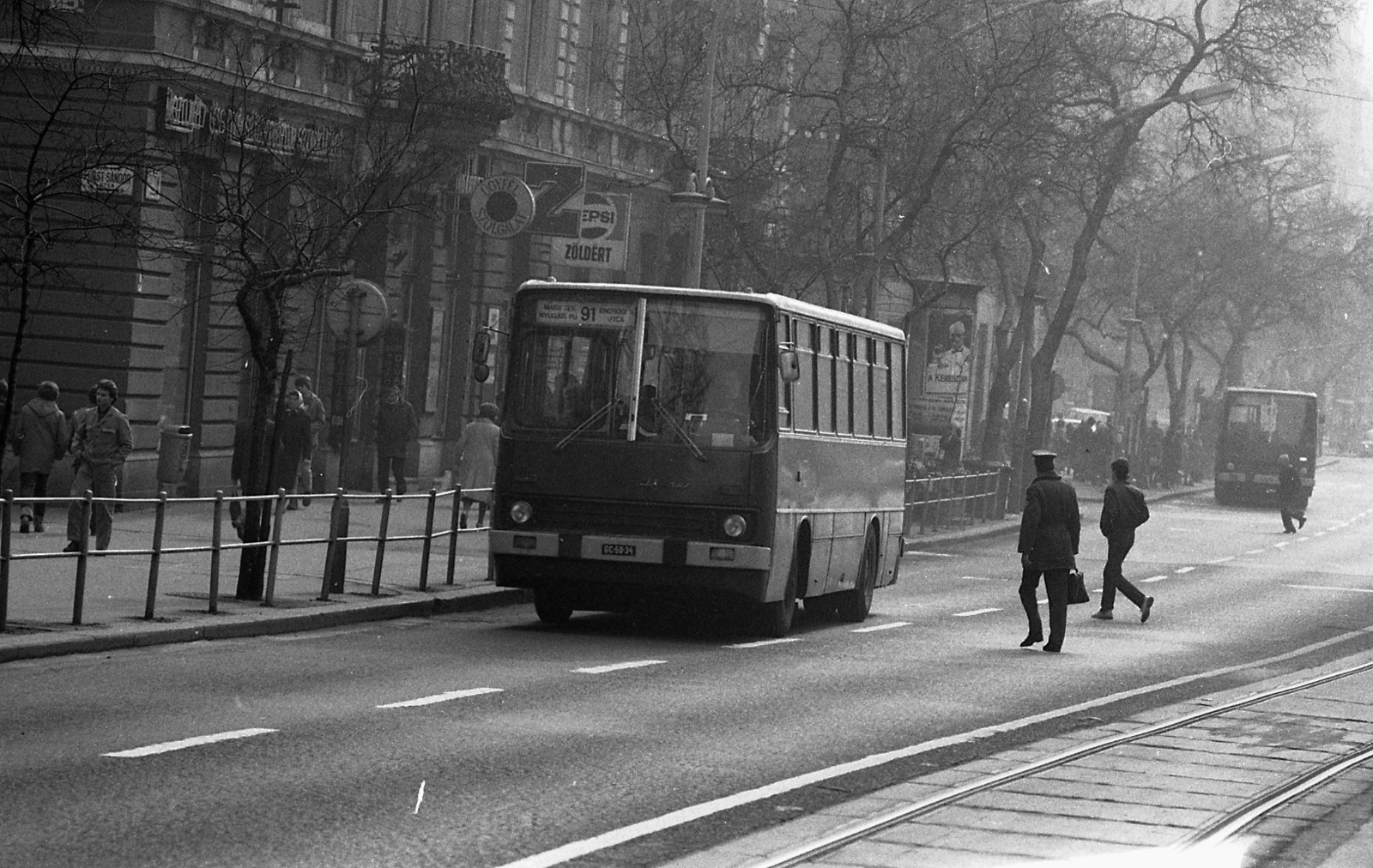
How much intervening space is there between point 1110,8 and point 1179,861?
133 feet

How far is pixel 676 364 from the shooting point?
19.5m

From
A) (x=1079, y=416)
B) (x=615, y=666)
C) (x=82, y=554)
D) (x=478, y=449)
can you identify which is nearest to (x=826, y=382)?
(x=615, y=666)

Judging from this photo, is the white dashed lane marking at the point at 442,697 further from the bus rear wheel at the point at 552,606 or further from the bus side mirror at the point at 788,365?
the bus side mirror at the point at 788,365

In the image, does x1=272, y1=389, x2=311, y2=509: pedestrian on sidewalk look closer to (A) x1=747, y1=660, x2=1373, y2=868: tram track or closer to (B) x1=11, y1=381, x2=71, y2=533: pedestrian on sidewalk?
(B) x1=11, y1=381, x2=71, y2=533: pedestrian on sidewalk

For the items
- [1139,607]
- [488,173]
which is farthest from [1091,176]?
[1139,607]

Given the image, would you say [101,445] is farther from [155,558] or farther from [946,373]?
[946,373]

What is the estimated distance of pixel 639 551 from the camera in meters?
19.1

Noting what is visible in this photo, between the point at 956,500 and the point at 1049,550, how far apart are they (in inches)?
936

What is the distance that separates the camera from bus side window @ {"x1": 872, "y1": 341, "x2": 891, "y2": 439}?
77.7 feet

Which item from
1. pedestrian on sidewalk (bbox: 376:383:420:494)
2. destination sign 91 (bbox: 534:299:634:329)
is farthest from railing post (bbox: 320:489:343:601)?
pedestrian on sidewalk (bbox: 376:383:420:494)

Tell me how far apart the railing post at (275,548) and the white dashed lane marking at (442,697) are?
5.07m

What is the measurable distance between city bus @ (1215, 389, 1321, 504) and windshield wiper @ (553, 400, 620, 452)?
52.5 meters

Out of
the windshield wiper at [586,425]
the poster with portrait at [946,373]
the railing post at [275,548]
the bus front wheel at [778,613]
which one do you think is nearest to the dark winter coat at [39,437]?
the railing post at [275,548]

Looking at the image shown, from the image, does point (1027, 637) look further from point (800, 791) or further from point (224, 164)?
point (224, 164)
